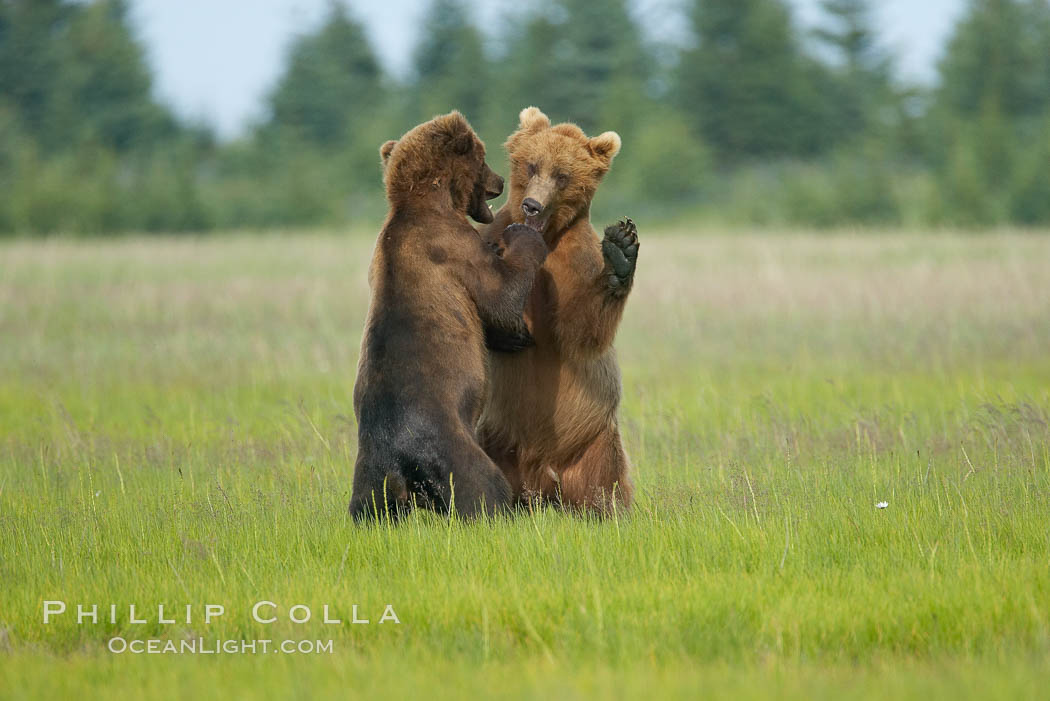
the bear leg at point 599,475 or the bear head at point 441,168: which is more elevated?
the bear head at point 441,168

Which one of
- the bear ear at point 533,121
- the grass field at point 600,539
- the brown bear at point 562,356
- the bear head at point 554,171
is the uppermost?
the bear ear at point 533,121

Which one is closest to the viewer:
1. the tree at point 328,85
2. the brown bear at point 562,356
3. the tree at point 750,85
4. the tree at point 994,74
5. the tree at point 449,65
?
the brown bear at point 562,356

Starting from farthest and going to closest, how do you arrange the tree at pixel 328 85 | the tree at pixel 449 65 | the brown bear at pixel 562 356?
the tree at pixel 328 85, the tree at pixel 449 65, the brown bear at pixel 562 356

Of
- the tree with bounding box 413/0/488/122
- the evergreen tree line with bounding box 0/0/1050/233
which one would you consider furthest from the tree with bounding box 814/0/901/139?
the tree with bounding box 413/0/488/122

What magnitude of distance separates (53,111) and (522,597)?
5171 centimetres

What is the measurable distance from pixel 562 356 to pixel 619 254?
0.68 m

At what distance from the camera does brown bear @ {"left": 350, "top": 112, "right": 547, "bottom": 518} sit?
17.1 feet

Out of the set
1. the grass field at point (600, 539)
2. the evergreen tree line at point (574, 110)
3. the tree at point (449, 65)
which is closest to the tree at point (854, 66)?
the evergreen tree line at point (574, 110)

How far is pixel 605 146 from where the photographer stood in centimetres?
616

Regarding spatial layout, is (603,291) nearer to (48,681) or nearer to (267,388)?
(48,681)

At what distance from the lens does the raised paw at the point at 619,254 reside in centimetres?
564

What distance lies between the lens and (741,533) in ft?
17.0

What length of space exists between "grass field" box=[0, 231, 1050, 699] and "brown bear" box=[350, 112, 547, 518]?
0.24 m

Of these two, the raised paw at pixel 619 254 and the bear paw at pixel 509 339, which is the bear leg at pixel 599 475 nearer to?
the bear paw at pixel 509 339
